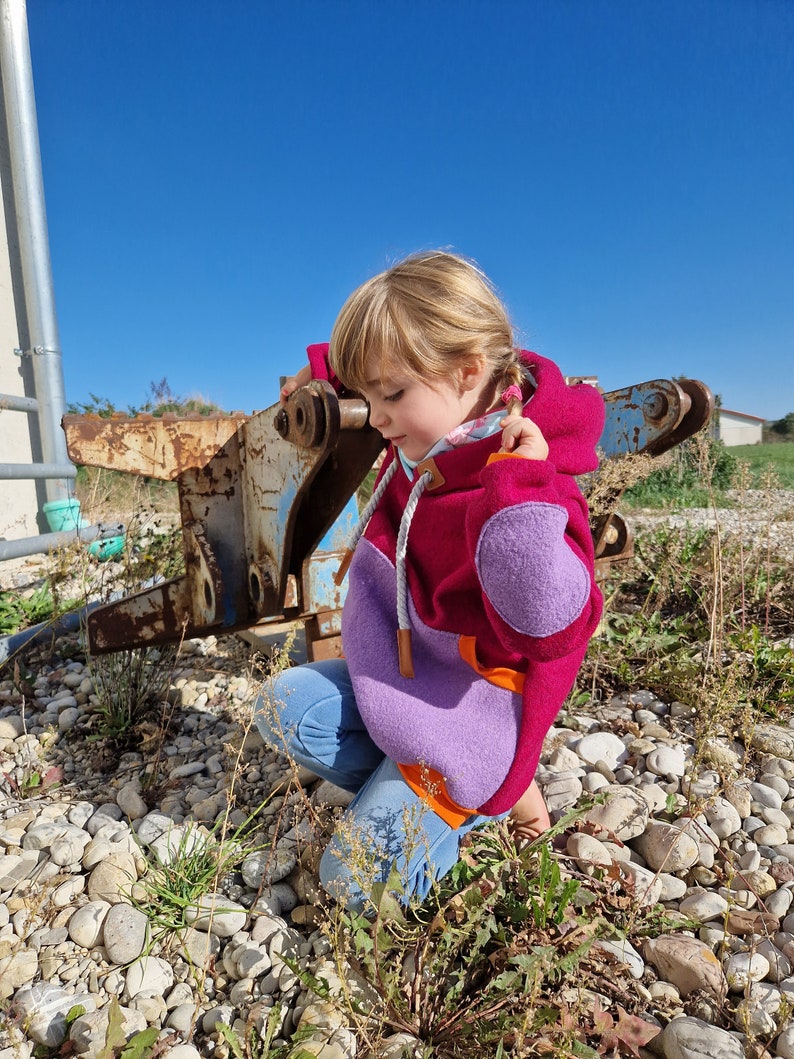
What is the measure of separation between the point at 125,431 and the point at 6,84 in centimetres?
436

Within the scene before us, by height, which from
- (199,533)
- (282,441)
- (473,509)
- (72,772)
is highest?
(282,441)

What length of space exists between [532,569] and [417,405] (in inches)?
17.6

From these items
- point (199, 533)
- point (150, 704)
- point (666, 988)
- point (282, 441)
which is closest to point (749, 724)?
point (666, 988)

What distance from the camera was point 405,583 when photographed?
1.48 meters

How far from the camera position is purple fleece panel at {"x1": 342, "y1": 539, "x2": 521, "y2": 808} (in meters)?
1.35

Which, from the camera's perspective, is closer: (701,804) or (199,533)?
(701,804)

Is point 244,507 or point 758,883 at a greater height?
point 244,507

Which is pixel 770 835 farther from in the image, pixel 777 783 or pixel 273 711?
pixel 273 711

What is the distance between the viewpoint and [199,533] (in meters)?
1.96

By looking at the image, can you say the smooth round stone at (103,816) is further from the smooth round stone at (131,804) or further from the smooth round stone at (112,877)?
the smooth round stone at (112,877)

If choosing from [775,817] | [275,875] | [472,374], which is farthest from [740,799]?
[472,374]

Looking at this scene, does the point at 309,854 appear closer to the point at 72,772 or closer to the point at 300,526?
the point at 300,526

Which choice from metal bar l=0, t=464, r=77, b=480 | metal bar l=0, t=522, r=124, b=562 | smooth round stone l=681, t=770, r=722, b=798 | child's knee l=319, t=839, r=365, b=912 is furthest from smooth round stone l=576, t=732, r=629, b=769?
metal bar l=0, t=464, r=77, b=480

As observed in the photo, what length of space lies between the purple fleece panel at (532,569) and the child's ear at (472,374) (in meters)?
0.38
